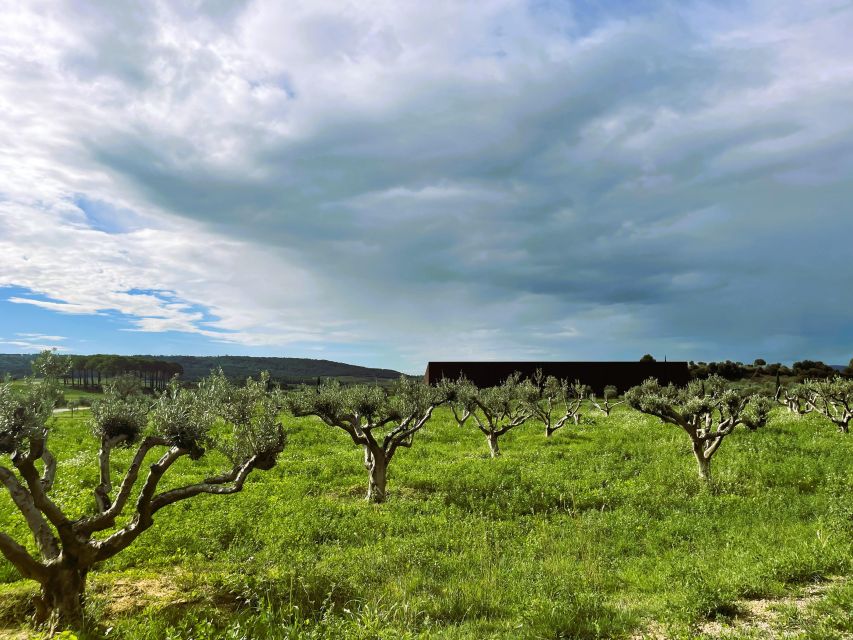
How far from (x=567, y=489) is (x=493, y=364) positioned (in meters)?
71.3

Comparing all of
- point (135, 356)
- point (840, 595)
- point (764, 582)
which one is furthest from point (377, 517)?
point (135, 356)

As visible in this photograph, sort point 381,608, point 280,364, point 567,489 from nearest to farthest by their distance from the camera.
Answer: point 381,608
point 567,489
point 280,364

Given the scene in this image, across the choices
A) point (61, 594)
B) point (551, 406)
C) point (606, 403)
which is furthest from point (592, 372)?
point (61, 594)

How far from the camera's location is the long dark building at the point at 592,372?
8925cm

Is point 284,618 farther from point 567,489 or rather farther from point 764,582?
point 567,489

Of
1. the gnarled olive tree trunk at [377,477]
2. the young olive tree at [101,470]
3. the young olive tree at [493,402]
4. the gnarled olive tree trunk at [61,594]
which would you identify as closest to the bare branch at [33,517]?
the young olive tree at [101,470]

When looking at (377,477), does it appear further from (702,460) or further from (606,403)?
(606,403)

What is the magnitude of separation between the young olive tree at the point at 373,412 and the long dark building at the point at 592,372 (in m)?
62.8

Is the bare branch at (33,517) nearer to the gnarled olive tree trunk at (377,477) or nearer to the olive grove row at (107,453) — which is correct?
the olive grove row at (107,453)

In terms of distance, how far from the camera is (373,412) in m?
24.4

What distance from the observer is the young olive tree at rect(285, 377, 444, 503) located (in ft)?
71.2

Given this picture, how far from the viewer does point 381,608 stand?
34.9 feet

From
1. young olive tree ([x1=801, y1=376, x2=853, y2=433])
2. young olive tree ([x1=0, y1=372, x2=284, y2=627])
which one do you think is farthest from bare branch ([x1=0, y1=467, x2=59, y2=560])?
young olive tree ([x1=801, y1=376, x2=853, y2=433])

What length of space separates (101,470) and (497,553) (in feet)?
36.3
